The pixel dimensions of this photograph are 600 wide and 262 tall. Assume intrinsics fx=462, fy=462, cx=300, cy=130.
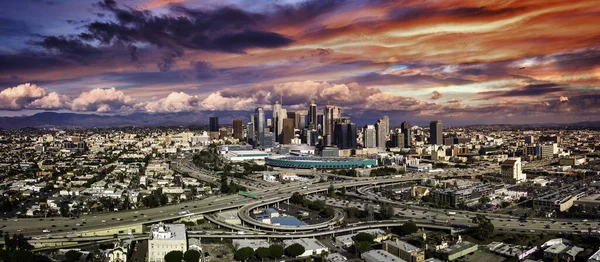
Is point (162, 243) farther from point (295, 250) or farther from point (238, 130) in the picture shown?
point (238, 130)

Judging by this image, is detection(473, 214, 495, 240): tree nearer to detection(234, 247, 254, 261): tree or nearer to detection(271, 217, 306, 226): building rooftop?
detection(271, 217, 306, 226): building rooftop

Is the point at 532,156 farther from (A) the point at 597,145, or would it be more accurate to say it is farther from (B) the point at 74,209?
(B) the point at 74,209

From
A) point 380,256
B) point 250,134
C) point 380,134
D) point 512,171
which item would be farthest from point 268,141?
point 380,256

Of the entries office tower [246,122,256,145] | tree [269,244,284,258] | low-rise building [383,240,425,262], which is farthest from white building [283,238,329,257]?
office tower [246,122,256,145]

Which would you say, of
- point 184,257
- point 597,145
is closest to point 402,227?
point 184,257

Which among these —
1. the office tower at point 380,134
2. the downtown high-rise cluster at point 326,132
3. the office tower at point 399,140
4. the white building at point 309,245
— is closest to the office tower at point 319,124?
the downtown high-rise cluster at point 326,132

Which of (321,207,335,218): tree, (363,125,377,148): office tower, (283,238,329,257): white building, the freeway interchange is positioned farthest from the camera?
(363,125,377,148): office tower

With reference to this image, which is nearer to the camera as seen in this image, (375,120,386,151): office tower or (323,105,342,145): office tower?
(375,120,386,151): office tower
